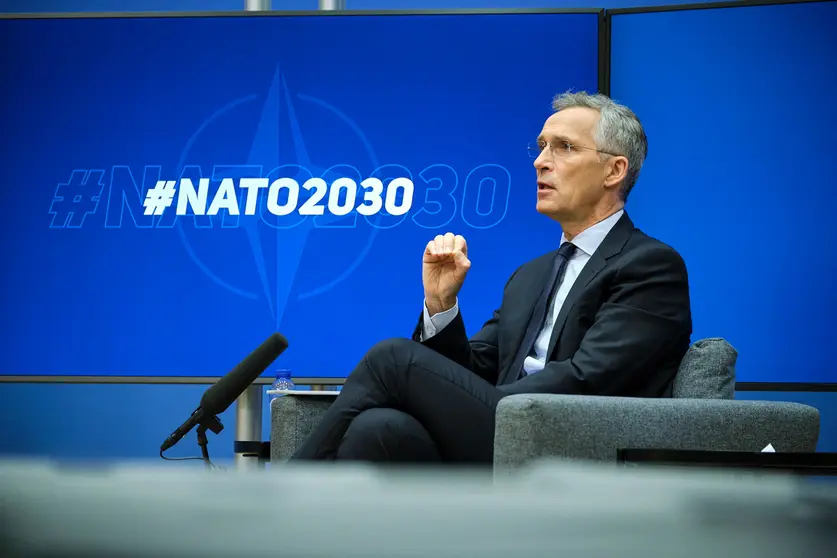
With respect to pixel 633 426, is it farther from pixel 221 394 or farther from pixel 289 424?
pixel 289 424

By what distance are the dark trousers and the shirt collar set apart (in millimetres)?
700

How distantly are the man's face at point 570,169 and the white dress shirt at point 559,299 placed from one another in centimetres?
7

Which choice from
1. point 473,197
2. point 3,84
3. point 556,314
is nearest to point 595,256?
point 556,314

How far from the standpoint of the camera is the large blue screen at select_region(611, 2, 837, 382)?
12.3ft

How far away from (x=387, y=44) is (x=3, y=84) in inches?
63.9

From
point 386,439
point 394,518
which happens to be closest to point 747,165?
point 386,439

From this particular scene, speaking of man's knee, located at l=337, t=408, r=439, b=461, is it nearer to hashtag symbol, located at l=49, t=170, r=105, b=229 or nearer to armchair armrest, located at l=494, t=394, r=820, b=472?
armchair armrest, located at l=494, t=394, r=820, b=472

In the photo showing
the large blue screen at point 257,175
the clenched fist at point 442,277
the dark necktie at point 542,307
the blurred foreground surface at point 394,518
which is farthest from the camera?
the large blue screen at point 257,175

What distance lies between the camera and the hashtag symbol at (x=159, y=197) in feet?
13.5

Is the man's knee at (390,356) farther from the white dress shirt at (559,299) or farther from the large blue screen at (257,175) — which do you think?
the large blue screen at (257,175)

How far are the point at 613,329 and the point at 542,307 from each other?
306 millimetres

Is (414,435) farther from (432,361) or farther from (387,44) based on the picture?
(387,44)

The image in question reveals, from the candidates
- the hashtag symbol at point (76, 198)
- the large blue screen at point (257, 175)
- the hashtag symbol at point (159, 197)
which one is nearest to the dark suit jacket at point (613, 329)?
the large blue screen at point (257, 175)

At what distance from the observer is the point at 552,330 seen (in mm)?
2332
